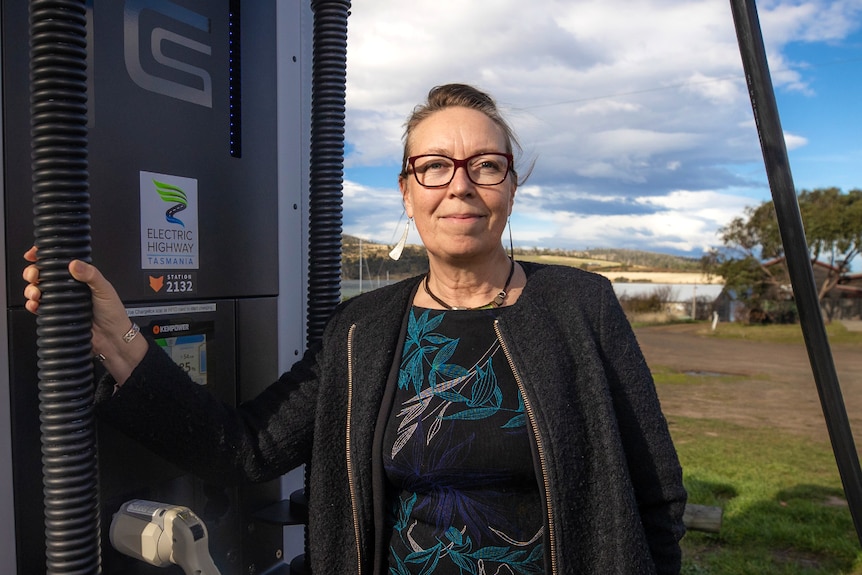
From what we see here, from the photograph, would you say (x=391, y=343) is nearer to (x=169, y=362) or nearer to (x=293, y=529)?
(x=169, y=362)

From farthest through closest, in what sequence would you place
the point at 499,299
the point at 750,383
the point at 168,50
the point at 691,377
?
1. the point at 691,377
2. the point at 750,383
3. the point at 499,299
4. the point at 168,50

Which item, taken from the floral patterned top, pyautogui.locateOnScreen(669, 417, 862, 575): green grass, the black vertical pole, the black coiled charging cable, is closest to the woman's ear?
the floral patterned top

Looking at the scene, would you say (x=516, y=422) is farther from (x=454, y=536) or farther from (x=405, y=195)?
(x=405, y=195)

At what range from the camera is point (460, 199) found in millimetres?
1528

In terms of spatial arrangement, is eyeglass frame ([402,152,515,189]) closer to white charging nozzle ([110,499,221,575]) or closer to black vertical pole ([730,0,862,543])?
black vertical pole ([730,0,862,543])

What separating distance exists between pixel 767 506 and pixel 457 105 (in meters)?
5.40

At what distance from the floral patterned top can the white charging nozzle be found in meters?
0.41

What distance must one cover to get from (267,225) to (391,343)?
0.50 m

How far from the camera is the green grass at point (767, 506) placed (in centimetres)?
469

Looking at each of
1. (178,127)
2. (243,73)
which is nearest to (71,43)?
(178,127)

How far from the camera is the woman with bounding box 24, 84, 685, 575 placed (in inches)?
55.7

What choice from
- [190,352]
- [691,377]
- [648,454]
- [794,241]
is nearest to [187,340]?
[190,352]

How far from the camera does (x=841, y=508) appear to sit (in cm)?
568

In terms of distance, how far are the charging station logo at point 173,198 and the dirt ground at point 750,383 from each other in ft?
21.9
